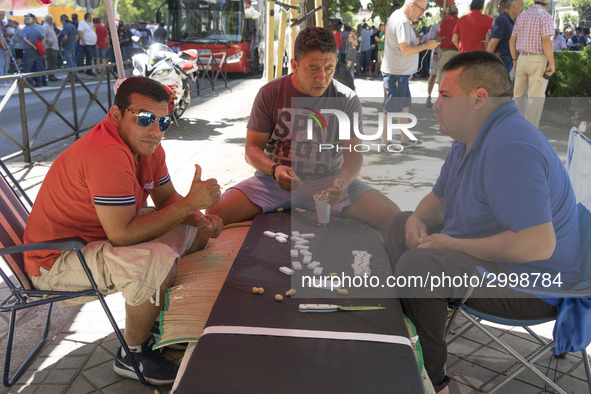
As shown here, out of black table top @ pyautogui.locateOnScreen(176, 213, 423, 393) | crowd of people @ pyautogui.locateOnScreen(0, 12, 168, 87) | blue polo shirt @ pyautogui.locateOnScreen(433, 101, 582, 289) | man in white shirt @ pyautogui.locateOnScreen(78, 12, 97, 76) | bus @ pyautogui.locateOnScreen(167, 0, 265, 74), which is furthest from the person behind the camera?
man in white shirt @ pyautogui.locateOnScreen(78, 12, 97, 76)

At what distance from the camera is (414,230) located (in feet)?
8.98

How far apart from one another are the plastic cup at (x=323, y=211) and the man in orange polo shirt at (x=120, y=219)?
924 mm

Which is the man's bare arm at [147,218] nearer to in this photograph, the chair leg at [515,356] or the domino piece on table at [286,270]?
the domino piece on table at [286,270]

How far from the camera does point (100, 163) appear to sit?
2445mm

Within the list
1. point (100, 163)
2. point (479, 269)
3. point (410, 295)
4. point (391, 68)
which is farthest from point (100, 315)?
point (391, 68)

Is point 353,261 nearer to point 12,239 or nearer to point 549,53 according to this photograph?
point 12,239

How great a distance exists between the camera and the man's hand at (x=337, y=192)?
3430 millimetres

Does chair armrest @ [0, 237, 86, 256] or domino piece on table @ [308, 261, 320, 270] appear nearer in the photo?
chair armrest @ [0, 237, 86, 256]

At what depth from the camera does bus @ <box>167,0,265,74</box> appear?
17844mm

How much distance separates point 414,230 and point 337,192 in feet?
2.60

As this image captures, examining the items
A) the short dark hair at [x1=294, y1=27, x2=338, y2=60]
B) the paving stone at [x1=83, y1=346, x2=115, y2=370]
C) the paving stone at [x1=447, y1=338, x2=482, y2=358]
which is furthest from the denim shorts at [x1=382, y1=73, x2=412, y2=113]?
the paving stone at [x1=83, y1=346, x2=115, y2=370]

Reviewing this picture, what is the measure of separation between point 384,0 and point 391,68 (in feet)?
29.8

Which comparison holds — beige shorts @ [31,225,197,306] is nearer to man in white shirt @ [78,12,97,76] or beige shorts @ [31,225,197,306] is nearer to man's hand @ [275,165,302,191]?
man's hand @ [275,165,302,191]

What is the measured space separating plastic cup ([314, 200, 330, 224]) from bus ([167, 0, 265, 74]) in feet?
49.6
